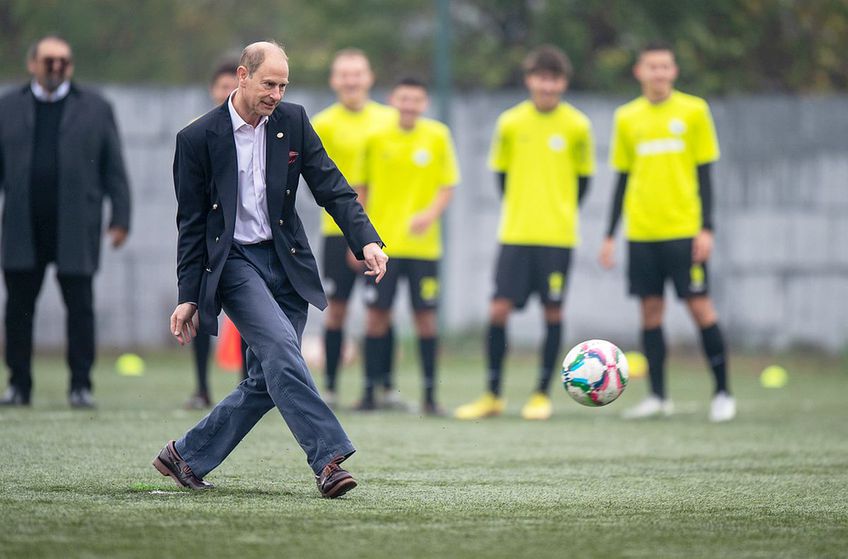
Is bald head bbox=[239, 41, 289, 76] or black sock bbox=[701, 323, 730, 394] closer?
bald head bbox=[239, 41, 289, 76]

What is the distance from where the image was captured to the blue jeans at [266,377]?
5551 mm

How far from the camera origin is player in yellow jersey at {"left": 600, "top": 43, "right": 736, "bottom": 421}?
31.9 feet

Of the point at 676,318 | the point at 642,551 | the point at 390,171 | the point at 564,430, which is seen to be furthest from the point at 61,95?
the point at 676,318

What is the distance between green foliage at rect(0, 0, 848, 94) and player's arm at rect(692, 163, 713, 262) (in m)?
7.04

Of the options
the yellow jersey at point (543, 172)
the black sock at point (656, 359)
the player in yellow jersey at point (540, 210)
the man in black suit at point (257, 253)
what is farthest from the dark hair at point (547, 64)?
the man in black suit at point (257, 253)

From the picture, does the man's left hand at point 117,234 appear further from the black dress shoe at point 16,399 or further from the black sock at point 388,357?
the black sock at point 388,357

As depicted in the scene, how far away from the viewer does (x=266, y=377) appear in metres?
5.59

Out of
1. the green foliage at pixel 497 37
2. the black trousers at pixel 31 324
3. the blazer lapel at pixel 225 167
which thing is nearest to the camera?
the blazer lapel at pixel 225 167

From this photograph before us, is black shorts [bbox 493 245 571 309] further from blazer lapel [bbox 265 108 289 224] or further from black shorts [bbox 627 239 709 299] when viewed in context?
blazer lapel [bbox 265 108 289 224]

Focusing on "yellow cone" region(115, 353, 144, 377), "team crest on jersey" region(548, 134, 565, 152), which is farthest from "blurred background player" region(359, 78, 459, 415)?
"yellow cone" region(115, 353, 144, 377)

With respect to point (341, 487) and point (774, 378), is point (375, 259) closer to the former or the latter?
point (341, 487)

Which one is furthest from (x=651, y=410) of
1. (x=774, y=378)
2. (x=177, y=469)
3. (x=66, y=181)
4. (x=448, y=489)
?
(x=177, y=469)

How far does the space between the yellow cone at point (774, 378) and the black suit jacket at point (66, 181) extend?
6.41 metres

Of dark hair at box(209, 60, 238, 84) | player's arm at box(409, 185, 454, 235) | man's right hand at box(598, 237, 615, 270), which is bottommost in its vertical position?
man's right hand at box(598, 237, 615, 270)
